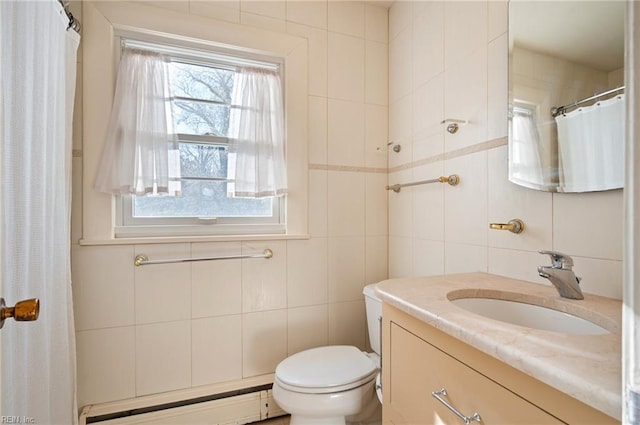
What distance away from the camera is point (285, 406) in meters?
1.33

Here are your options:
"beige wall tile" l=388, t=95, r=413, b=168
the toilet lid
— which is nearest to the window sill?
the toilet lid

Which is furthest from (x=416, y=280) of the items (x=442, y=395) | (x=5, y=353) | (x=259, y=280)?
(x=5, y=353)

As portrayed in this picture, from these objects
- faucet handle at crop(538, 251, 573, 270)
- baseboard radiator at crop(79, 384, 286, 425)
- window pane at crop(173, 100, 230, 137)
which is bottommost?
baseboard radiator at crop(79, 384, 286, 425)

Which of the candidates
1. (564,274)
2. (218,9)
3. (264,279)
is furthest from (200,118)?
(564,274)

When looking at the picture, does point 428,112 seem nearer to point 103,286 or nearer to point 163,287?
point 163,287

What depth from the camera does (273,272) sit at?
5.75 feet

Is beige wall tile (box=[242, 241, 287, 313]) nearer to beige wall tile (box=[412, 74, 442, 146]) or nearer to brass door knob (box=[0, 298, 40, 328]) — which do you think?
beige wall tile (box=[412, 74, 442, 146])

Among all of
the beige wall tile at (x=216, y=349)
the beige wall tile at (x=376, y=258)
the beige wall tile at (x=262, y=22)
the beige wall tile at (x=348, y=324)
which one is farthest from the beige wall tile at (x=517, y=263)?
the beige wall tile at (x=262, y=22)

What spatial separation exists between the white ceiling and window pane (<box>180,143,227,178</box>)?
1.43 m

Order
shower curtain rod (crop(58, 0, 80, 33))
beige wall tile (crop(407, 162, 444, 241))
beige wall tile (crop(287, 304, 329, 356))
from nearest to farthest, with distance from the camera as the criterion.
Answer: shower curtain rod (crop(58, 0, 80, 33)) < beige wall tile (crop(407, 162, 444, 241)) < beige wall tile (crop(287, 304, 329, 356))

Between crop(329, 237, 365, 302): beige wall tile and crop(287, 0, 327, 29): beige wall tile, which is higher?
crop(287, 0, 327, 29): beige wall tile

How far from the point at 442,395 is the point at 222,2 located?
1.99 meters

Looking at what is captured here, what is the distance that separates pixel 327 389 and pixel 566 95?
54.5 inches

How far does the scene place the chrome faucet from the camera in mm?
859
